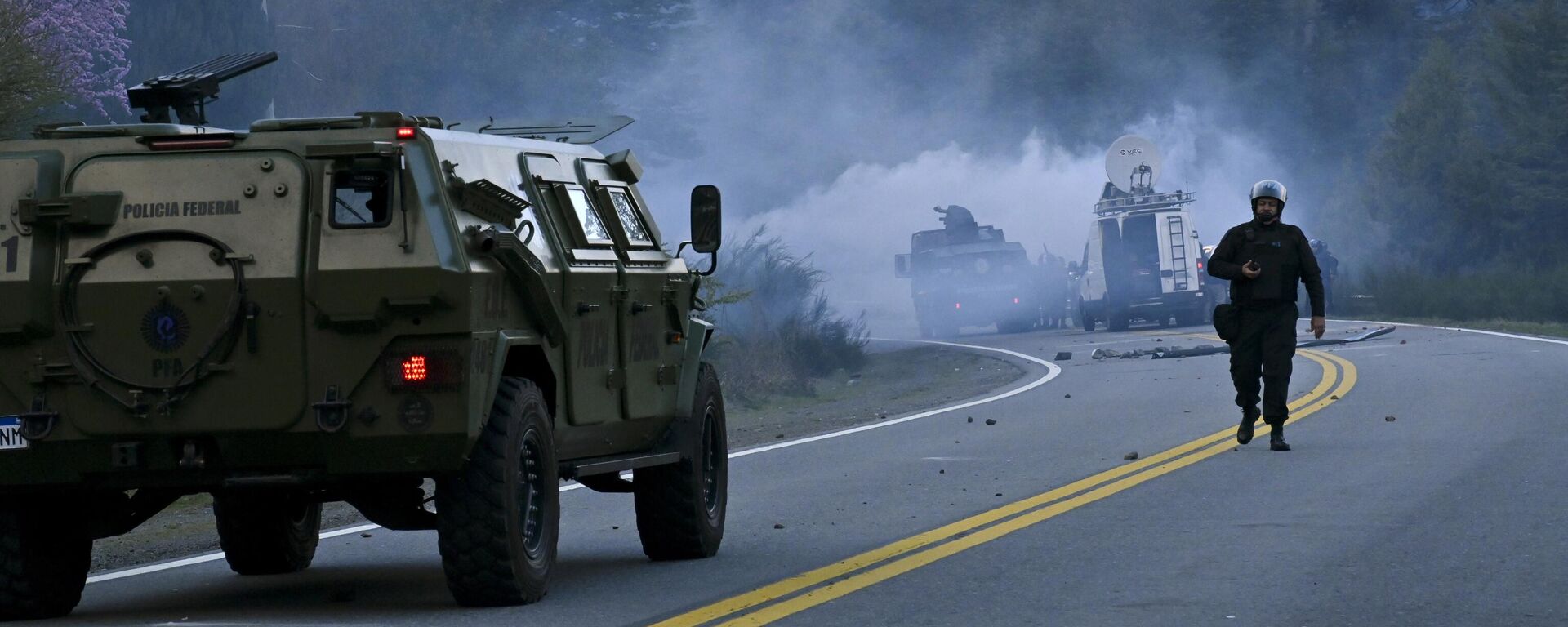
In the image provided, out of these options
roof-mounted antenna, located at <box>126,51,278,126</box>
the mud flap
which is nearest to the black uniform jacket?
the mud flap

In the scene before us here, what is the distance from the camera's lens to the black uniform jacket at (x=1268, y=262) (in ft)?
48.7

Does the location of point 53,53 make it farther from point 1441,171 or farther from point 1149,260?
point 1441,171

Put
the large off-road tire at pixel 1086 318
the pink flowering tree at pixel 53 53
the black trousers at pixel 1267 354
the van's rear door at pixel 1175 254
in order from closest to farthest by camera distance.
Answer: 1. the black trousers at pixel 1267 354
2. the pink flowering tree at pixel 53 53
3. the van's rear door at pixel 1175 254
4. the large off-road tire at pixel 1086 318

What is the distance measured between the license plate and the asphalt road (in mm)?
826

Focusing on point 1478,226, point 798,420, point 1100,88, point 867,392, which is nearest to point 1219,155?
point 1100,88

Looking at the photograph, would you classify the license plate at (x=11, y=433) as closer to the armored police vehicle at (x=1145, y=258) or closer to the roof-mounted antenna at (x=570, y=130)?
the roof-mounted antenna at (x=570, y=130)

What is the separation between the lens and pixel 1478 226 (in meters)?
57.0

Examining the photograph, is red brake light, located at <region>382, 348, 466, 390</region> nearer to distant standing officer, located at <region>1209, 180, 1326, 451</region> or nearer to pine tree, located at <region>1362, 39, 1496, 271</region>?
distant standing officer, located at <region>1209, 180, 1326, 451</region>

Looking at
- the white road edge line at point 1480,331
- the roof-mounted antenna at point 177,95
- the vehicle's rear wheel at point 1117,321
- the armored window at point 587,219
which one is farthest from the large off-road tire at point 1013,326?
the armored window at point 587,219

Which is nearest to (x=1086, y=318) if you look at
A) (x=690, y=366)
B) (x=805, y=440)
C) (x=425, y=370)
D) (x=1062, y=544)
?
(x=805, y=440)

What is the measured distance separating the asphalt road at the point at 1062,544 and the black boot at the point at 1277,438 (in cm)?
15

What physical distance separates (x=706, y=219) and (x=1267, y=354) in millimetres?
6430

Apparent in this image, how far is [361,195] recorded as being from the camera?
25.1ft

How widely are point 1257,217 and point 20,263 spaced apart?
9.73 m
